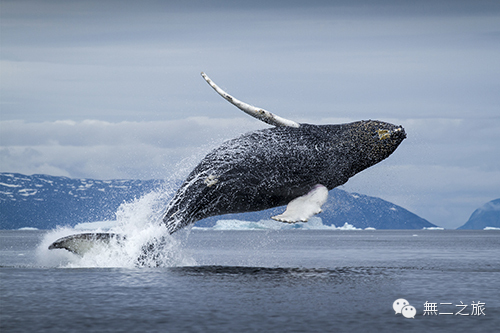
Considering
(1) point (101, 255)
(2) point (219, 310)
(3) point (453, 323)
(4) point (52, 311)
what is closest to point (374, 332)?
(3) point (453, 323)

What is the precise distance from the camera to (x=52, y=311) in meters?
Answer: 9.39

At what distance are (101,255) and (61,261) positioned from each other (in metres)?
3.64

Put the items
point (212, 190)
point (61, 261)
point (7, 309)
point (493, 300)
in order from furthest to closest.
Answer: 1. point (61, 261)
2. point (212, 190)
3. point (493, 300)
4. point (7, 309)

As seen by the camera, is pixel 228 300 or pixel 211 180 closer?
pixel 228 300

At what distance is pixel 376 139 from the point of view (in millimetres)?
13266

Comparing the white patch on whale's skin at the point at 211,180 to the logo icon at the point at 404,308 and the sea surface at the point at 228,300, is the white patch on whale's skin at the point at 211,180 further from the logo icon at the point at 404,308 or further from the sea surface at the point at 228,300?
the logo icon at the point at 404,308

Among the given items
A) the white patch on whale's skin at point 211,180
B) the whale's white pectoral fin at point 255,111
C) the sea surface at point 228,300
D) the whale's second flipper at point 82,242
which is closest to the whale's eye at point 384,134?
the whale's white pectoral fin at point 255,111

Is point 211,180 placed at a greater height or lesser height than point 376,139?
lesser

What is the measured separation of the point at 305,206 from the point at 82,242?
4707 millimetres

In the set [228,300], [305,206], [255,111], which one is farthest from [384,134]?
[228,300]

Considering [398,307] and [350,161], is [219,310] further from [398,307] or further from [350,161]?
[350,161]

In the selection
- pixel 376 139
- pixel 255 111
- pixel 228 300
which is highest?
pixel 255 111

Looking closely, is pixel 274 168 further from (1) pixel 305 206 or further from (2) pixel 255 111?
(2) pixel 255 111

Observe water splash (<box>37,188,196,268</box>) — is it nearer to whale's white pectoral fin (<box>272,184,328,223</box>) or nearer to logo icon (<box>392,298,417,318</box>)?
whale's white pectoral fin (<box>272,184,328,223</box>)
